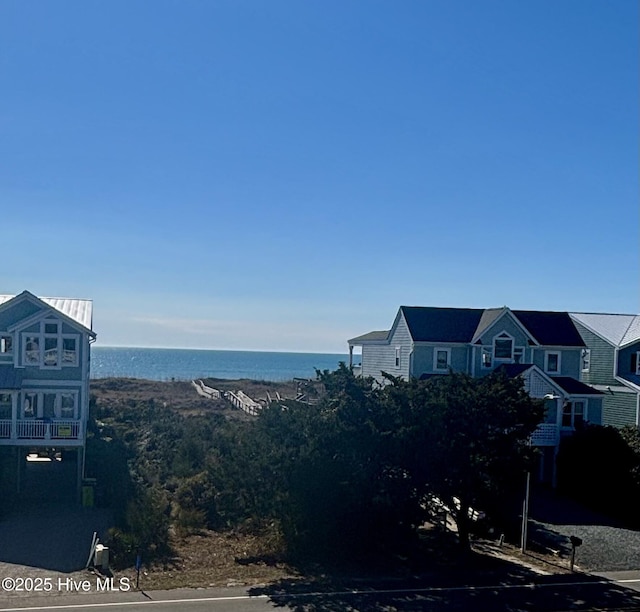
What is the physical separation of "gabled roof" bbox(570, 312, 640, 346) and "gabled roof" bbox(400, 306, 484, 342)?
247 inches

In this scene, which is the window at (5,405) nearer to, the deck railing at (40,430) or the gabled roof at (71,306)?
the deck railing at (40,430)

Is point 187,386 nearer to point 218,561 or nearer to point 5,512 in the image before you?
point 5,512

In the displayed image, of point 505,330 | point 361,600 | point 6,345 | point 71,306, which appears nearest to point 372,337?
point 505,330

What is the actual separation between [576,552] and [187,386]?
6257 centimetres

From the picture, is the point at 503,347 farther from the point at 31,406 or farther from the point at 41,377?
the point at 31,406

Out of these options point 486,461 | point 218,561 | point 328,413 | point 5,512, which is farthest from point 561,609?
point 5,512

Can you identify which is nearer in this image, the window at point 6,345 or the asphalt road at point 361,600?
the asphalt road at point 361,600

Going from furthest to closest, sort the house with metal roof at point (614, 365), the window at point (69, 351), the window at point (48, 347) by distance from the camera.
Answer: the house with metal roof at point (614, 365)
the window at point (69, 351)
the window at point (48, 347)

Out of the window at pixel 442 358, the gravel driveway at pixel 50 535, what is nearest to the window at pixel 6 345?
the gravel driveway at pixel 50 535

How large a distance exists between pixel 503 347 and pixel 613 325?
7.42 metres

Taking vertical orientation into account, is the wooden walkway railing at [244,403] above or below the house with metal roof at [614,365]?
below

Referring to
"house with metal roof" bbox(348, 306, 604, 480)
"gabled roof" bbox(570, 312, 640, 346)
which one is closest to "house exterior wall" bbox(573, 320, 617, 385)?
"gabled roof" bbox(570, 312, 640, 346)

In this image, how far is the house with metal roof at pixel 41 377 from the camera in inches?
966

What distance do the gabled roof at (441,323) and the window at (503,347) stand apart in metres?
1.23
